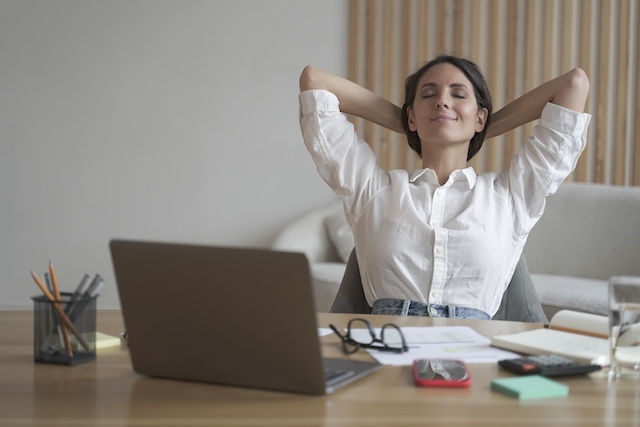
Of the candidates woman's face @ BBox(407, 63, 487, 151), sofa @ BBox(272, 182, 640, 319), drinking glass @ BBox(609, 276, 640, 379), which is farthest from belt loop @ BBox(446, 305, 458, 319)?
sofa @ BBox(272, 182, 640, 319)

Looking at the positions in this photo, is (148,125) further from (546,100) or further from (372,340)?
(372,340)

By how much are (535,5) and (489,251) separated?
2.41m

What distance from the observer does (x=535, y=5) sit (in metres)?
4.18

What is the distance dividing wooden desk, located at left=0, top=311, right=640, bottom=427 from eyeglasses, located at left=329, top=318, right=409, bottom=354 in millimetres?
103

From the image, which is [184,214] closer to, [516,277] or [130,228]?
[130,228]

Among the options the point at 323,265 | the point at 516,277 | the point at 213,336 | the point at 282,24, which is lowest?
the point at 323,265

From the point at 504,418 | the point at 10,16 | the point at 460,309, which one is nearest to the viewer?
the point at 504,418

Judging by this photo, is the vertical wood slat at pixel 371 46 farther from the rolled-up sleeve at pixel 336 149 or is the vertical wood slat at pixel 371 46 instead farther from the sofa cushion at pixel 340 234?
the rolled-up sleeve at pixel 336 149

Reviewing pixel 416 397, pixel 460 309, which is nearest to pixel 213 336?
pixel 416 397

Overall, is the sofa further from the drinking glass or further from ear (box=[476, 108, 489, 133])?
the drinking glass

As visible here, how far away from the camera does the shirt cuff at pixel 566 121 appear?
2.21 meters

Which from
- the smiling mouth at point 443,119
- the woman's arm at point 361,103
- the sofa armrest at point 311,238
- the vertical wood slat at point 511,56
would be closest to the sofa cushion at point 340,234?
the sofa armrest at point 311,238

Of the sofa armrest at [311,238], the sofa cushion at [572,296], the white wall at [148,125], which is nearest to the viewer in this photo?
the sofa cushion at [572,296]

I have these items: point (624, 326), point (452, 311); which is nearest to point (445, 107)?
point (452, 311)
